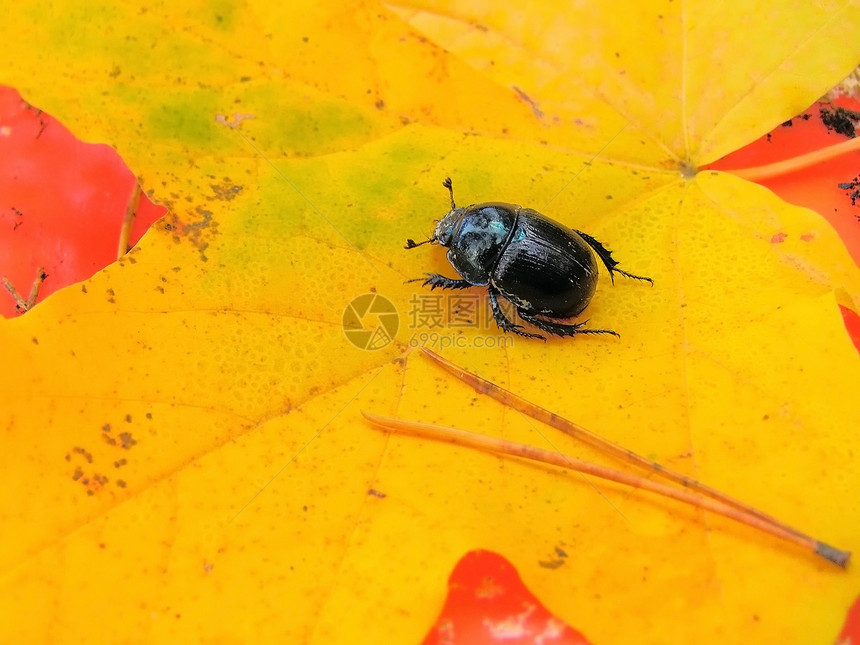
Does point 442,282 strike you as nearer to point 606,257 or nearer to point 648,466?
point 606,257

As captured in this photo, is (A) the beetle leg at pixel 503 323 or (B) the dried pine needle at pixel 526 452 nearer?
(B) the dried pine needle at pixel 526 452

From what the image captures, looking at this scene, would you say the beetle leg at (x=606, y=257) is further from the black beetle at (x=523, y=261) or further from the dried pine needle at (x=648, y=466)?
the dried pine needle at (x=648, y=466)

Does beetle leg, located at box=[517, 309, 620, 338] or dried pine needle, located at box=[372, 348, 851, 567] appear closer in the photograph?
dried pine needle, located at box=[372, 348, 851, 567]

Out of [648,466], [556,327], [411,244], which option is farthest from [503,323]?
[648,466]

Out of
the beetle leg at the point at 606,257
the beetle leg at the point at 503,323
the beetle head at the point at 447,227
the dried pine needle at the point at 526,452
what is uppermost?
the beetle leg at the point at 606,257

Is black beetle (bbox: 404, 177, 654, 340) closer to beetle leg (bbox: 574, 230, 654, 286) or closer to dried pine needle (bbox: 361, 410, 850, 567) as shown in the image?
beetle leg (bbox: 574, 230, 654, 286)

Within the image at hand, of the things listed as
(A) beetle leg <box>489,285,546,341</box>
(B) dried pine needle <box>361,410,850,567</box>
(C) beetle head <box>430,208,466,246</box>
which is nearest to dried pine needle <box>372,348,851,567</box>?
(B) dried pine needle <box>361,410,850,567</box>

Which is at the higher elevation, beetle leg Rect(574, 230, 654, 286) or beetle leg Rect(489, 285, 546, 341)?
beetle leg Rect(574, 230, 654, 286)

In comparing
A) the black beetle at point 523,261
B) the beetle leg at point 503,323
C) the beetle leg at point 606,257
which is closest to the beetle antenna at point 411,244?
the black beetle at point 523,261

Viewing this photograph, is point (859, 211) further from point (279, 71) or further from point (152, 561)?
point (152, 561)
